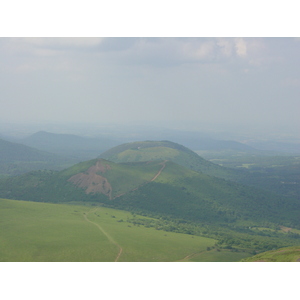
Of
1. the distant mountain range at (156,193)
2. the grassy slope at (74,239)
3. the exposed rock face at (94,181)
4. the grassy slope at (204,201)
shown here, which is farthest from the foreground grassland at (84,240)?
the exposed rock face at (94,181)

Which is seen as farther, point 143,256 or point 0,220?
point 0,220

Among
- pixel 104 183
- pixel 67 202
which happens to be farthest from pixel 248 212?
pixel 67 202

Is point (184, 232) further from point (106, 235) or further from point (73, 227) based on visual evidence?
point (73, 227)

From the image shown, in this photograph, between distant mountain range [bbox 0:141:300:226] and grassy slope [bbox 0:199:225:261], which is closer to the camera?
grassy slope [bbox 0:199:225:261]

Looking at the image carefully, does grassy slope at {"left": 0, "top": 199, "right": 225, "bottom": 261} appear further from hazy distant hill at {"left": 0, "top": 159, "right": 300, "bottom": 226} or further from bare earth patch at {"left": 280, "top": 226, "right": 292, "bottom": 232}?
bare earth patch at {"left": 280, "top": 226, "right": 292, "bottom": 232}

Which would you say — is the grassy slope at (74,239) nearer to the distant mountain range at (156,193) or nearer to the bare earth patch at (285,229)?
the distant mountain range at (156,193)

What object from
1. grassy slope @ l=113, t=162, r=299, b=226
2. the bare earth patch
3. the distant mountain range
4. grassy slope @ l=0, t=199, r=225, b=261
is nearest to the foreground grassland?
grassy slope @ l=0, t=199, r=225, b=261
